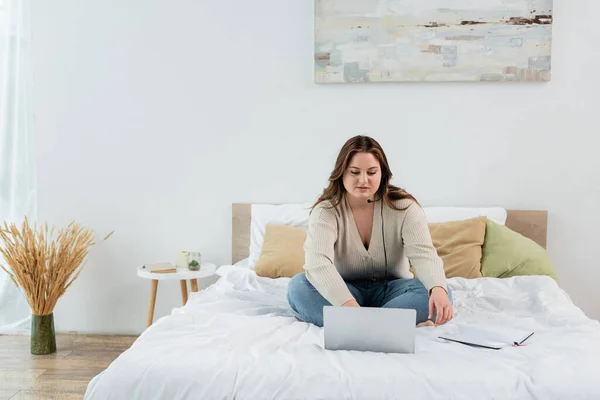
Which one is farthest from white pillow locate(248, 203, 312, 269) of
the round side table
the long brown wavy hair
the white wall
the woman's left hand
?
the woman's left hand

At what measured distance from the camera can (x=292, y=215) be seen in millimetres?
3172

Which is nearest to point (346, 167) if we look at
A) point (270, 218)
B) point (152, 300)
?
point (270, 218)

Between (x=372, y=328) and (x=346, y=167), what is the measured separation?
654 mm

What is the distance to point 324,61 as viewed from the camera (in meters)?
3.23

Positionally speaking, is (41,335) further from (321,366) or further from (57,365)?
(321,366)

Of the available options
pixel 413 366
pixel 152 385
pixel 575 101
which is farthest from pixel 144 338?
pixel 575 101

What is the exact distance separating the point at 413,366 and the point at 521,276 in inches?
50.1

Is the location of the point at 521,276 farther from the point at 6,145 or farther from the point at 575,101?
the point at 6,145

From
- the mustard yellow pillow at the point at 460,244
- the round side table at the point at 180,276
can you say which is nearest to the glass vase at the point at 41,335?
the round side table at the point at 180,276

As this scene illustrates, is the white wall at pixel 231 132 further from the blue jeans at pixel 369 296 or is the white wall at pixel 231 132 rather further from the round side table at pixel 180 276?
the blue jeans at pixel 369 296

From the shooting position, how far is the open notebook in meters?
1.81

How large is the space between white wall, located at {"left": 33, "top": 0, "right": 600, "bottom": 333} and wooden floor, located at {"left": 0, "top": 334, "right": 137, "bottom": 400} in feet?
0.59

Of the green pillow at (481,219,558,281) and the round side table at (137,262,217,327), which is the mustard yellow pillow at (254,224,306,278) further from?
Answer: the green pillow at (481,219,558,281)

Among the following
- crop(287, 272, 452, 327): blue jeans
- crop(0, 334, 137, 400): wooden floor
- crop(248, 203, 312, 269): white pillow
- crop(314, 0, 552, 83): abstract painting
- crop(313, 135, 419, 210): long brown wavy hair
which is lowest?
crop(0, 334, 137, 400): wooden floor
